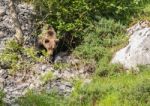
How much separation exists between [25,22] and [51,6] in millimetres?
1090

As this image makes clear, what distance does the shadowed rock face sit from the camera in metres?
14.4

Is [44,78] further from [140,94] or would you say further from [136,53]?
[140,94]

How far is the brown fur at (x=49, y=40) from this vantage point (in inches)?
619

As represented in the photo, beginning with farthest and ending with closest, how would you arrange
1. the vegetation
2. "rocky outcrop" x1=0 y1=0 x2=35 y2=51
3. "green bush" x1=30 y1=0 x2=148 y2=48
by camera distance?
1. "green bush" x1=30 y1=0 x2=148 y2=48
2. "rocky outcrop" x1=0 y1=0 x2=35 y2=51
3. the vegetation

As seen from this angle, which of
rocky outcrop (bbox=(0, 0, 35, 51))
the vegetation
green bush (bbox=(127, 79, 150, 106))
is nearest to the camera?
green bush (bbox=(127, 79, 150, 106))

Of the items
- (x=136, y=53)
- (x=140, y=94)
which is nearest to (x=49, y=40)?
(x=136, y=53)

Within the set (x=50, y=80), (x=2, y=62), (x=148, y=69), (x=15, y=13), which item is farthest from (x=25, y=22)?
(x=148, y=69)

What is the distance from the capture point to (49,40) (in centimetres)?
1580

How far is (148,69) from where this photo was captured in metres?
13.9

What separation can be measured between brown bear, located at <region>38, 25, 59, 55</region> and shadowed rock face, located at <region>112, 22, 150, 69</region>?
220cm

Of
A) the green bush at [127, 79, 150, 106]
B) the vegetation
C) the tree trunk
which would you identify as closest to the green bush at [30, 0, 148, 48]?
the vegetation

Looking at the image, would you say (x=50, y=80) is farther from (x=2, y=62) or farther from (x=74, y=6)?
(x=74, y=6)

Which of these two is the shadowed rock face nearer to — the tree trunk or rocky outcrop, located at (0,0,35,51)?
the tree trunk

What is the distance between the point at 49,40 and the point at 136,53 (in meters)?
3.08
